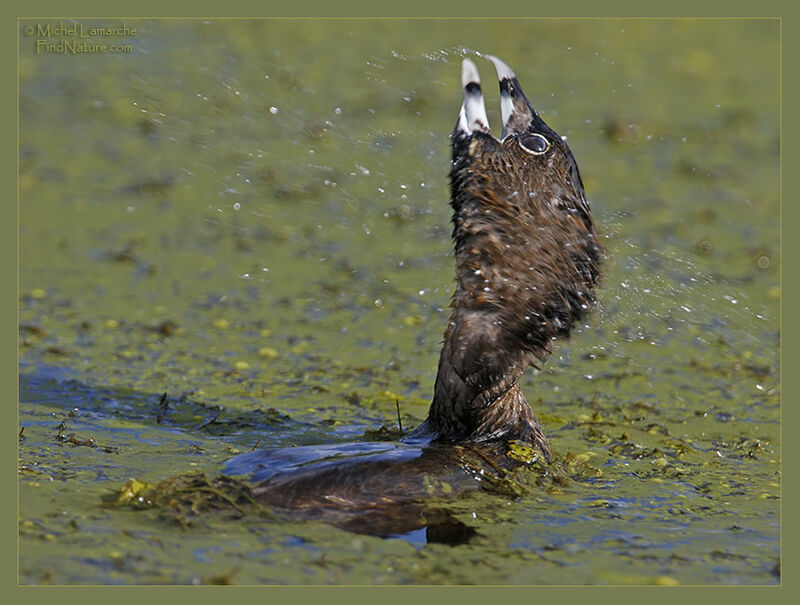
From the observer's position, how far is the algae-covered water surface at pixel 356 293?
5531 millimetres

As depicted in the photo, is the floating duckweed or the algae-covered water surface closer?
the algae-covered water surface

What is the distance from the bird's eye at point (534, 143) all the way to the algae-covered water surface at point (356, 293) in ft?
2.15

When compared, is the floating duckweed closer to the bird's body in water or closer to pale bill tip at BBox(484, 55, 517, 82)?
the bird's body in water


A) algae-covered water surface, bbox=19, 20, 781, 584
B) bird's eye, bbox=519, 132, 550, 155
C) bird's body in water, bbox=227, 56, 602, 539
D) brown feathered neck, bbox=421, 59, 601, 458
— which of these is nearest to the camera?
algae-covered water surface, bbox=19, 20, 781, 584

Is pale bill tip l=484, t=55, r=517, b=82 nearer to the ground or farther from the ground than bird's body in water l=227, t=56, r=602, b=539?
farther from the ground

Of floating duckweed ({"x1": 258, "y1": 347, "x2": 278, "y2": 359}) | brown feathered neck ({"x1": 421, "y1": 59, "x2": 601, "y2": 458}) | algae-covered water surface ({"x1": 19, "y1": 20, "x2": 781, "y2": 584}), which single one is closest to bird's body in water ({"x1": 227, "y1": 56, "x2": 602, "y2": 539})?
brown feathered neck ({"x1": 421, "y1": 59, "x2": 601, "y2": 458})

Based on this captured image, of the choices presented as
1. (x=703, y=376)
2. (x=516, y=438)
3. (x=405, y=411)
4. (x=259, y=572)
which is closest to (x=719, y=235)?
(x=703, y=376)

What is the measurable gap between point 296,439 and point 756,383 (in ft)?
12.5

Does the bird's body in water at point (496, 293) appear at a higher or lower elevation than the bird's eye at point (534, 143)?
lower

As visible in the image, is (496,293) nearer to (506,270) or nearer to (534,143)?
(506,270)

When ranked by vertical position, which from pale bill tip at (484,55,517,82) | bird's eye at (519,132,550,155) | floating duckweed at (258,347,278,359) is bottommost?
floating duckweed at (258,347,278,359)

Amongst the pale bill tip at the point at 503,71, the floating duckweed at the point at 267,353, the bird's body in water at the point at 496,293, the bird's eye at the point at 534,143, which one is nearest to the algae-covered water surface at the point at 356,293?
the floating duckweed at the point at 267,353

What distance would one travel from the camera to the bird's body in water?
243 inches

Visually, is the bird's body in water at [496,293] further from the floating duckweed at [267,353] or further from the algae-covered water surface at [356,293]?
the floating duckweed at [267,353]
